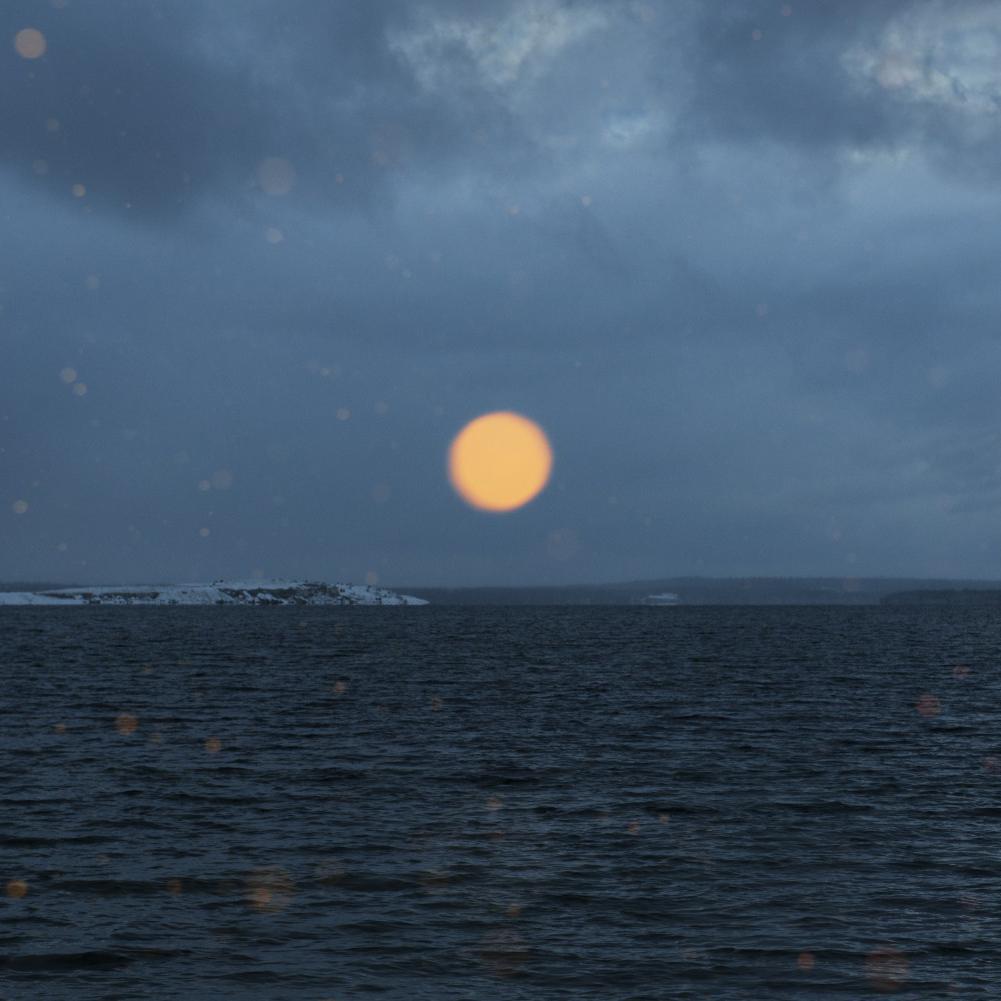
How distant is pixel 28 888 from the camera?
2328cm

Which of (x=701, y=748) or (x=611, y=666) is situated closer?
(x=701, y=748)

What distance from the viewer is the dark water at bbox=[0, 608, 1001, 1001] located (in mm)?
18797

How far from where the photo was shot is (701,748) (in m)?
44.5

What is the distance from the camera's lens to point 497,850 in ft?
89.0

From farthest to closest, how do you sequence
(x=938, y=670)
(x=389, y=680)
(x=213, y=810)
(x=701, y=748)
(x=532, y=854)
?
(x=938, y=670) < (x=389, y=680) < (x=701, y=748) < (x=213, y=810) < (x=532, y=854)

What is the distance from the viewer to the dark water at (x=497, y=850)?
18797mm

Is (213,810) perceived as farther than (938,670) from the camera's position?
No

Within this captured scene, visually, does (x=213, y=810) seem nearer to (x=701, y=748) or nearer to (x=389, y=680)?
(x=701, y=748)

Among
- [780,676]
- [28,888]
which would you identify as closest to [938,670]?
[780,676]

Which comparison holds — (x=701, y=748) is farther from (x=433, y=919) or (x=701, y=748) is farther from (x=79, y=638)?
(x=79, y=638)

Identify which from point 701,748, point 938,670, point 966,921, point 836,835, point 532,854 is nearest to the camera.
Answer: point 966,921

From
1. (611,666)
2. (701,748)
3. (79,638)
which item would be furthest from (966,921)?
(79,638)

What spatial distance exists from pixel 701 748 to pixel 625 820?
14.6m

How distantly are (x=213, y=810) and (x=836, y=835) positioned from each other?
17.8 m
